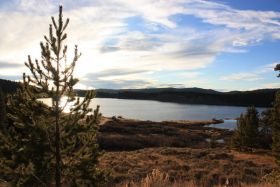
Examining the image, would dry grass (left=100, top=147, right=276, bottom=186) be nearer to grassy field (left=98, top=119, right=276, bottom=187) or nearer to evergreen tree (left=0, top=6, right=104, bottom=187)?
grassy field (left=98, top=119, right=276, bottom=187)

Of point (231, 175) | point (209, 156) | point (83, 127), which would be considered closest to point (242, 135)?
point (209, 156)

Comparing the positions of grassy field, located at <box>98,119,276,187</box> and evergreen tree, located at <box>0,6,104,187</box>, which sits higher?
evergreen tree, located at <box>0,6,104,187</box>

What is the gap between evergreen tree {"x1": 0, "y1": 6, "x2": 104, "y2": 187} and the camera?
813 cm

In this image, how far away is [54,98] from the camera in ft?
26.8

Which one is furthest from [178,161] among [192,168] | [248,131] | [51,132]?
[51,132]

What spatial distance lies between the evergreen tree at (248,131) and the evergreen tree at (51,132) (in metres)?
36.0

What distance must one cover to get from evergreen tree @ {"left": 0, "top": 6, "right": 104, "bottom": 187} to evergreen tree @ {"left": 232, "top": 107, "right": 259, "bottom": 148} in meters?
36.0

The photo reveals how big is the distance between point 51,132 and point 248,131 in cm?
3690

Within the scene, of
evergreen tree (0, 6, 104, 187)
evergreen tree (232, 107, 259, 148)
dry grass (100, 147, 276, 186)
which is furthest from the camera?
evergreen tree (232, 107, 259, 148)

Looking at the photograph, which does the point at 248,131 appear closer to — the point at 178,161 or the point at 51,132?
the point at 178,161

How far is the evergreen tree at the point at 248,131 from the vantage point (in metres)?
41.7

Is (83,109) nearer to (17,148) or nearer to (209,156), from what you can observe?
(17,148)

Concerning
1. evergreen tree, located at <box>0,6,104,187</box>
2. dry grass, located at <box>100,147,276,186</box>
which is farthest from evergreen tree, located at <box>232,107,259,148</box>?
evergreen tree, located at <box>0,6,104,187</box>

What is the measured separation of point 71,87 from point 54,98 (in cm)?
47
